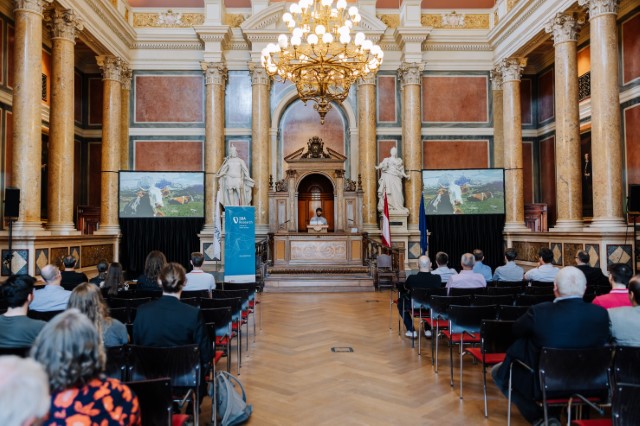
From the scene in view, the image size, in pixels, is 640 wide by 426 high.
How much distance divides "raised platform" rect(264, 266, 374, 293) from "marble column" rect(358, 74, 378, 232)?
2.52 m

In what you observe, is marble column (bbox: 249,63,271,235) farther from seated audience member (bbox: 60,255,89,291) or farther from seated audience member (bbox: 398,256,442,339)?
seated audience member (bbox: 60,255,89,291)

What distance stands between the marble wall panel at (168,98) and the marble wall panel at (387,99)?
530 centimetres

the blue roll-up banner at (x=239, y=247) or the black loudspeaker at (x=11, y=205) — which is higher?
the black loudspeaker at (x=11, y=205)

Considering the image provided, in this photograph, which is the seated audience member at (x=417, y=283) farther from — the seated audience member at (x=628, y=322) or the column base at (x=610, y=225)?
the column base at (x=610, y=225)

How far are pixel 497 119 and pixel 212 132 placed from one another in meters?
8.38

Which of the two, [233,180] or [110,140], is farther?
[110,140]

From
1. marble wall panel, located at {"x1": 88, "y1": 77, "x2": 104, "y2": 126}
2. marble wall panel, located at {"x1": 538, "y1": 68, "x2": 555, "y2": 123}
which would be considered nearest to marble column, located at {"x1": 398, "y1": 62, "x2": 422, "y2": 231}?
marble wall panel, located at {"x1": 538, "y1": 68, "x2": 555, "y2": 123}

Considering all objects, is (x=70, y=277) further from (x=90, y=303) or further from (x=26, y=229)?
(x=90, y=303)

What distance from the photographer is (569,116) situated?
10.9 meters

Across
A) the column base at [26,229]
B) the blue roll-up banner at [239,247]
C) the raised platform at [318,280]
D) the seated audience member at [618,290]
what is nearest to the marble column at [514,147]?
the raised platform at [318,280]

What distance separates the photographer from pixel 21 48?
912 centimetres

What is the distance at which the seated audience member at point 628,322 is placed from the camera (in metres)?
3.33

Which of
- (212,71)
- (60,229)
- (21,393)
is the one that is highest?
(212,71)

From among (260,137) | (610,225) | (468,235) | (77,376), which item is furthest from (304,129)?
(77,376)
